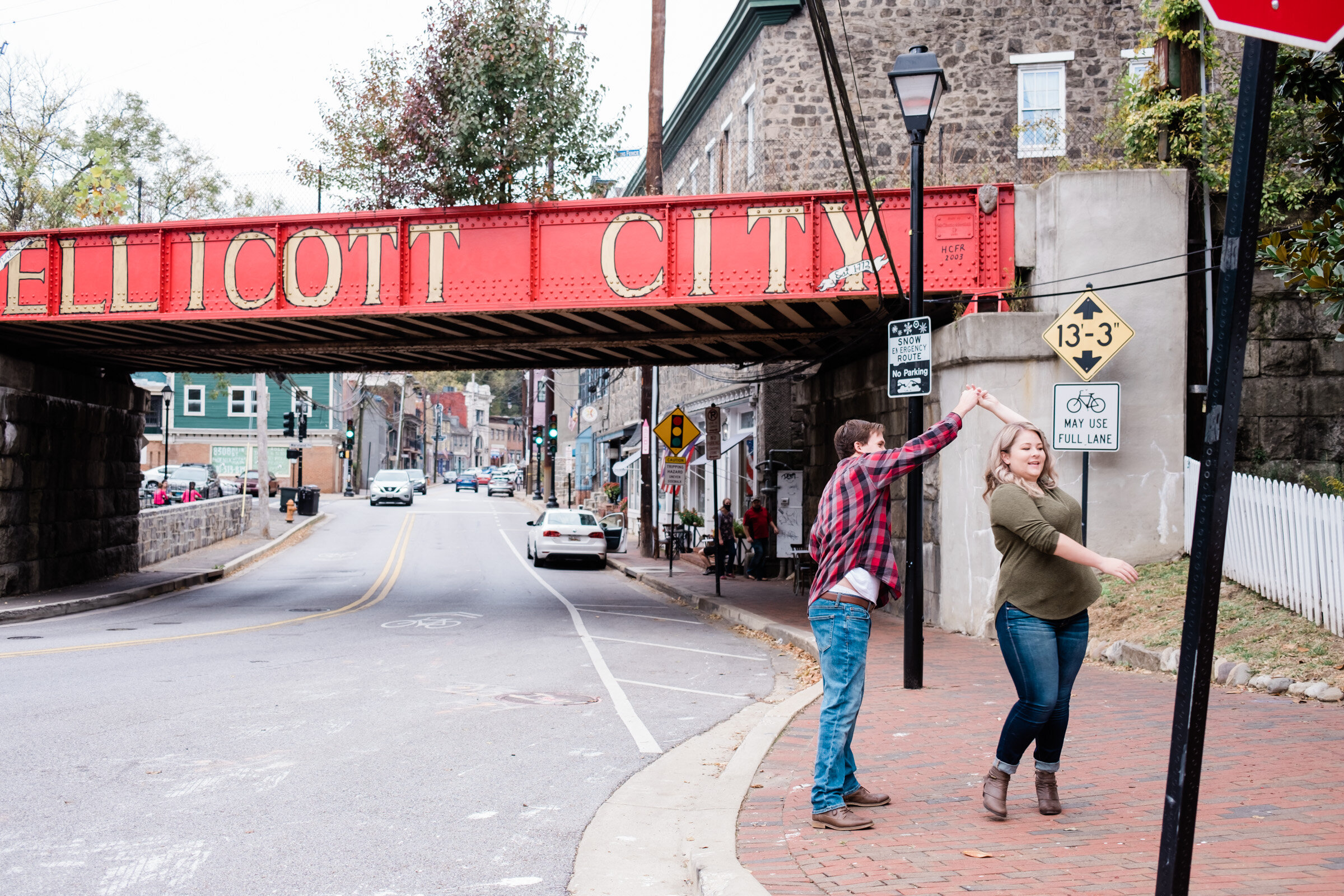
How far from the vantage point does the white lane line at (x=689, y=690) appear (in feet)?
31.7

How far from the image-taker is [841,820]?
5.12 m

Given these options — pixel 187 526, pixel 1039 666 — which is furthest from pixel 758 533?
pixel 1039 666

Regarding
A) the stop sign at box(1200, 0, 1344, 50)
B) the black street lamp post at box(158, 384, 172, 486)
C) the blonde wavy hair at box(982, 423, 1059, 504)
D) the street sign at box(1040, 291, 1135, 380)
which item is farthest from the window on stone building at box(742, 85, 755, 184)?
the black street lamp post at box(158, 384, 172, 486)

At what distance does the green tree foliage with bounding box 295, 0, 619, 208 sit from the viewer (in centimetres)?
1527

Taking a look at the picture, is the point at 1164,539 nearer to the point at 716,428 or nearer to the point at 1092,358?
the point at 1092,358

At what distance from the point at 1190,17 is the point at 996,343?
549cm

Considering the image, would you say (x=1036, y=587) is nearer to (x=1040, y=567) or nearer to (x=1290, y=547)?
(x=1040, y=567)

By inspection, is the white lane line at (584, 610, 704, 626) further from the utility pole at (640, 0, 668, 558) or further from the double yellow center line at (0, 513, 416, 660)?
the utility pole at (640, 0, 668, 558)

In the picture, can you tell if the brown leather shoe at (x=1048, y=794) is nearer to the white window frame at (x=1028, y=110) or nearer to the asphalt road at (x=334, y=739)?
the asphalt road at (x=334, y=739)

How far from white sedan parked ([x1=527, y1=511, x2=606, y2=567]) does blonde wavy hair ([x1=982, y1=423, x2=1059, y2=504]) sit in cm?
2255

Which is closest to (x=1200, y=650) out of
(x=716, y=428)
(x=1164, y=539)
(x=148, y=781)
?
(x=148, y=781)

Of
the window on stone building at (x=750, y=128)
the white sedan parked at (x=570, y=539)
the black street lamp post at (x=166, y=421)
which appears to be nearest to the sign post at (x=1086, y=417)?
the window on stone building at (x=750, y=128)

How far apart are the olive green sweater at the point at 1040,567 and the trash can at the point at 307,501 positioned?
4172cm

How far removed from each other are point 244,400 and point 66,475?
44330 millimetres
